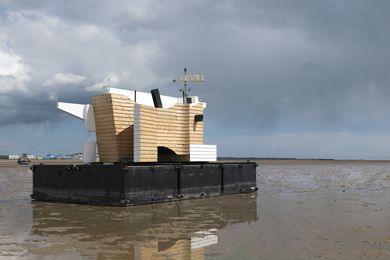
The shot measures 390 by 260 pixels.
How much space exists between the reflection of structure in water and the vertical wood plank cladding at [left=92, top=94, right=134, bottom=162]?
14.2 feet

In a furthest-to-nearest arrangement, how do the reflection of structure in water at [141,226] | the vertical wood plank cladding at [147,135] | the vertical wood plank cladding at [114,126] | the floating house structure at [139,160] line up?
1. the vertical wood plank cladding at [114,126]
2. the vertical wood plank cladding at [147,135]
3. the floating house structure at [139,160]
4. the reflection of structure in water at [141,226]

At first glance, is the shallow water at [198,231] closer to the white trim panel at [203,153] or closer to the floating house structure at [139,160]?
the floating house structure at [139,160]

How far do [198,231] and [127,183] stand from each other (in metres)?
8.04

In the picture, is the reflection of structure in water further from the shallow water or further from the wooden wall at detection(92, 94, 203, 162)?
the wooden wall at detection(92, 94, 203, 162)

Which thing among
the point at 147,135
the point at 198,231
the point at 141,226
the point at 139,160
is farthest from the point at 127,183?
the point at 198,231

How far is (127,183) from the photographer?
2248 centimetres

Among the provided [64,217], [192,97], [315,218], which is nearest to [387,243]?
[315,218]

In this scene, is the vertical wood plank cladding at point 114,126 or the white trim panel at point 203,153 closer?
the vertical wood plank cladding at point 114,126

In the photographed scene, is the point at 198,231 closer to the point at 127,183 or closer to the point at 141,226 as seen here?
the point at 141,226

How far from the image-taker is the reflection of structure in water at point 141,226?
1229cm

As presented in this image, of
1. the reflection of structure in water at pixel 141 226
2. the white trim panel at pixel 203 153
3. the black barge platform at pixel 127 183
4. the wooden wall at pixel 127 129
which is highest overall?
the wooden wall at pixel 127 129

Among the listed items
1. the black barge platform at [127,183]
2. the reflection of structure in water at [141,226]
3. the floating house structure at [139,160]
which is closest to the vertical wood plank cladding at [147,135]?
the floating house structure at [139,160]

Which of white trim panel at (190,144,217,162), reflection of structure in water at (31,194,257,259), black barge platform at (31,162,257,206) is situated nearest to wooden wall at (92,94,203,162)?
black barge platform at (31,162,257,206)

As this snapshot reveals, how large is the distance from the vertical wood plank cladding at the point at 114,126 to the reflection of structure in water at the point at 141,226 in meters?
4.33
